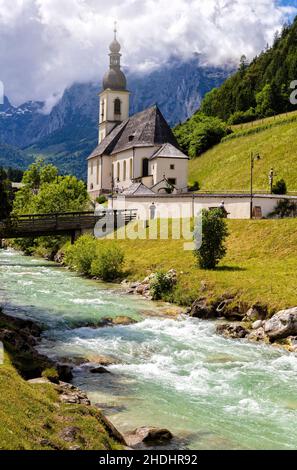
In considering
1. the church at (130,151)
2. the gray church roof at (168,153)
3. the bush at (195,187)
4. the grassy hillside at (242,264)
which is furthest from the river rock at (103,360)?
the bush at (195,187)

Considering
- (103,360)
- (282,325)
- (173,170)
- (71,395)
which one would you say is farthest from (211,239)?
(173,170)

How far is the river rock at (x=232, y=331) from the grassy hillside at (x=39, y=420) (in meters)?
12.7

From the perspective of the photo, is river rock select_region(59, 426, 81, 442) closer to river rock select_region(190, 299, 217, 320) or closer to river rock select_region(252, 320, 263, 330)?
river rock select_region(252, 320, 263, 330)

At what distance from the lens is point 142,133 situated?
88.1m

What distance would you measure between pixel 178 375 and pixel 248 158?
237 ft

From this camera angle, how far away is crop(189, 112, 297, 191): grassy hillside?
78.3 metres

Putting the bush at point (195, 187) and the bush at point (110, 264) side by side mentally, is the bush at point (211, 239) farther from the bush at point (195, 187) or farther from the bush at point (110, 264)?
the bush at point (195, 187)

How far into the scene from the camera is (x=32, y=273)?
47344mm

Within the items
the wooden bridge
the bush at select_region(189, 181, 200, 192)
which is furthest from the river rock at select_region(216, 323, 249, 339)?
the bush at select_region(189, 181, 200, 192)

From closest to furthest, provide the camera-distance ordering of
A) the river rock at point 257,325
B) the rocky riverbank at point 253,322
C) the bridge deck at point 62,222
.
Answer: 1. the rocky riverbank at point 253,322
2. the river rock at point 257,325
3. the bridge deck at point 62,222

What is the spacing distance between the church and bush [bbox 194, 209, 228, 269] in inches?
1116

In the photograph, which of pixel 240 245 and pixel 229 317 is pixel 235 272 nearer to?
pixel 229 317

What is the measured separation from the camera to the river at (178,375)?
49.4 ft

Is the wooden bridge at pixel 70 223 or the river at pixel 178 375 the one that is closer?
the river at pixel 178 375
